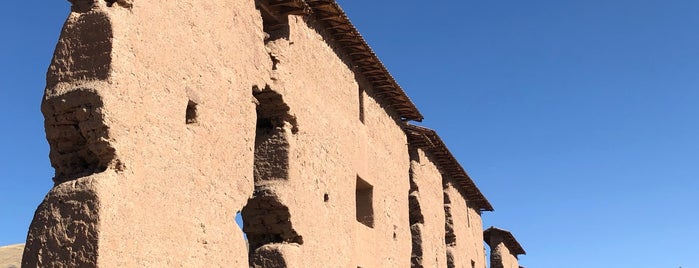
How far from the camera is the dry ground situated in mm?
57350

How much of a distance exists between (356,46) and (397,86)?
1.90m

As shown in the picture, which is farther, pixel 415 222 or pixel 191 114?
pixel 415 222

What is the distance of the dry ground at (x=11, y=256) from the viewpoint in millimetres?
57350

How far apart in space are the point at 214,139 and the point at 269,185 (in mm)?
1799

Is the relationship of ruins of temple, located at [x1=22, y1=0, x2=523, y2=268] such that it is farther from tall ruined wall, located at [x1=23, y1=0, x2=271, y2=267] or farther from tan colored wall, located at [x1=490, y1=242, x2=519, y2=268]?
tan colored wall, located at [x1=490, y1=242, x2=519, y2=268]

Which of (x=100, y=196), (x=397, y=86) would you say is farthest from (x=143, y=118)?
(x=397, y=86)

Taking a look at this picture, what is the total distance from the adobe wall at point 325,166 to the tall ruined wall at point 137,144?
1543 mm

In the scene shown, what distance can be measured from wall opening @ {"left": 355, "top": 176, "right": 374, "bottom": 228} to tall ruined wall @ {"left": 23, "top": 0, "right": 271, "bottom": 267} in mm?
→ 5086

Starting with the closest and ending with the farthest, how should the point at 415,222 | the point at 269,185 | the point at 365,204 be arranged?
the point at 269,185 → the point at 365,204 → the point at 415,222

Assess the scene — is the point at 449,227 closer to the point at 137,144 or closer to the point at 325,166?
the point at 325,166

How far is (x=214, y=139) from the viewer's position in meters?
7.49

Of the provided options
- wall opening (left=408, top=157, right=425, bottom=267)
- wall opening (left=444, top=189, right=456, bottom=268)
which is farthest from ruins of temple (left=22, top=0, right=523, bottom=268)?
wall opening (left=444, top=189, right=456, bottom=268)

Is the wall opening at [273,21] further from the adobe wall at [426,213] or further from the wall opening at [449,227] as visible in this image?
the wall opening at [449,227]

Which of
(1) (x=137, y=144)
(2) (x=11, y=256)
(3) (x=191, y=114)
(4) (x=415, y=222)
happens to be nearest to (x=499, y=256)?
(4) (x=415, y=222)
